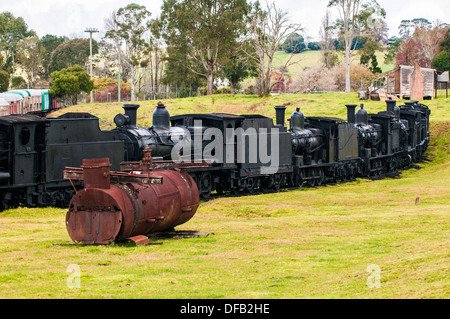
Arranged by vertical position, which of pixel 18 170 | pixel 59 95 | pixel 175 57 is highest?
pixel 175 57

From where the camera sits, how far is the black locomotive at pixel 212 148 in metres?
21.2

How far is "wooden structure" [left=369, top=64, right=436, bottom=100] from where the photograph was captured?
7222 centimetres

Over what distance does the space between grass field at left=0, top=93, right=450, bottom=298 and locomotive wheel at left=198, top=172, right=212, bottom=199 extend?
1870 millimetres

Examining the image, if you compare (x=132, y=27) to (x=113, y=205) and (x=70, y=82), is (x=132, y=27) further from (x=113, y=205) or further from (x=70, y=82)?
(x=113, y=205)

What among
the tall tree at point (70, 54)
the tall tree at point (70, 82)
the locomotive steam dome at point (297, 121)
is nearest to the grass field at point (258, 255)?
the locomotive steam dome at point (297, 121)

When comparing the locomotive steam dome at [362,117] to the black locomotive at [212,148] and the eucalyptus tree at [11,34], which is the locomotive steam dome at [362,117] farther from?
the eucalyptus tree at [11,34]

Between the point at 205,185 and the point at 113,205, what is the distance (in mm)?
13348

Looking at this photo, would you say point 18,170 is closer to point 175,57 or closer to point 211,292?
point 211,292

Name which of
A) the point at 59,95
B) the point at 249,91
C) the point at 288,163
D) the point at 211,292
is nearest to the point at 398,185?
the point at 288,163

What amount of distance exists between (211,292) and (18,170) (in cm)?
1309

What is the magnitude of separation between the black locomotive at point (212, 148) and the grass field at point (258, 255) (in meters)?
1.60

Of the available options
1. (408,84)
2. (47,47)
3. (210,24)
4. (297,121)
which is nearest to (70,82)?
(210,24)

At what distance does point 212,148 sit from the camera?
89.8 ft
